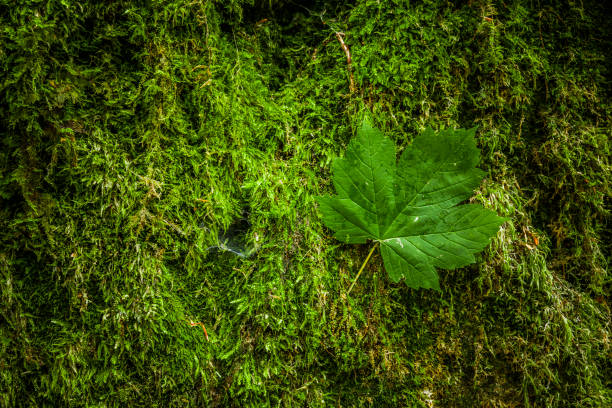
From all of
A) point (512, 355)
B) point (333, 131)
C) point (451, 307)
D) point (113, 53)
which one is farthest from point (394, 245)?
point (113, 53)

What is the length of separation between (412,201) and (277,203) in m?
0.73

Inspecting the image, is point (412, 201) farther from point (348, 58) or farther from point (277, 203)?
→ point (348, 58)

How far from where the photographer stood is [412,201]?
1.79 metres

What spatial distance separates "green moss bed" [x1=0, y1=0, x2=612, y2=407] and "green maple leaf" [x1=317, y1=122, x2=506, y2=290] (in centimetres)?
16

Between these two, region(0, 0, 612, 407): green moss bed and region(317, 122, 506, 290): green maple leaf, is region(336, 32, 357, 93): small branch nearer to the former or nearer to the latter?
region(0, 0, 612, 407): green moss bed

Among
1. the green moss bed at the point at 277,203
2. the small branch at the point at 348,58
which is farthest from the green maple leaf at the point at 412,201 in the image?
the small branch at the point at 348,58

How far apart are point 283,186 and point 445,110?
1.06 metres

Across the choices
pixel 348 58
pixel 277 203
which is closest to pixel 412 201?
pixel 277 203

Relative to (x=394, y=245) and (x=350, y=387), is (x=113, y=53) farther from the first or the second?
(x=350, y=387)

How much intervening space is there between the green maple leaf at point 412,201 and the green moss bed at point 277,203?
165 mm

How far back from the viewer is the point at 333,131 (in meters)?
1.95

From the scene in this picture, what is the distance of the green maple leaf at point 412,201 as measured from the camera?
1.75 m

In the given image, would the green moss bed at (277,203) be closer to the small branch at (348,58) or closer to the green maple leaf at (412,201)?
the small branch at (348,58)

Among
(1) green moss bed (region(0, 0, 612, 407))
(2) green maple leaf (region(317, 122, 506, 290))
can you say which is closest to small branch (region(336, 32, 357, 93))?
(1) green moss bed (region(0, 0, 612, 407))
